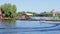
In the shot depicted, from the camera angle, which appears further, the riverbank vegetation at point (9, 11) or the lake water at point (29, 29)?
the riverbank vegetation at point (9, 11)

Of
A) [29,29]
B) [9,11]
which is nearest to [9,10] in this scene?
[9,11]

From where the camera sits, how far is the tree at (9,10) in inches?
1330

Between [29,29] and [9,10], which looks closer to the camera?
[29,29]

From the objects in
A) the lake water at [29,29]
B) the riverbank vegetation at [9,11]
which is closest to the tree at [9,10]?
the riverbank vegetation at [9,11]

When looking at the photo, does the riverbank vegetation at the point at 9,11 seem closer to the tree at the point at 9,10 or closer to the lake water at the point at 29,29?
the tree at the point at 9,10

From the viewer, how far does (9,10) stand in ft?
112

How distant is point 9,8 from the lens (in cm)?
3394

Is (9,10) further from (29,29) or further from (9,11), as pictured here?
(29,29)

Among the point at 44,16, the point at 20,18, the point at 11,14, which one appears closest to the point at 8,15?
the point at 11,14

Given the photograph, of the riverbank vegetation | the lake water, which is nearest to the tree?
the riverbank vegetation

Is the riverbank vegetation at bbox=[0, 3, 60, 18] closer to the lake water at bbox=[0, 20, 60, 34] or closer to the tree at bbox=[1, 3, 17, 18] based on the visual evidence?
the tree at bbox=[1, 3, 17, 18]

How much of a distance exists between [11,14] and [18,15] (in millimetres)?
1173

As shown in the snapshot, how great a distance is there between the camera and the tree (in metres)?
33.8

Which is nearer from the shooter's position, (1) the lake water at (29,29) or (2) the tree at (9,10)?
(1) the lake water at (29,29)
